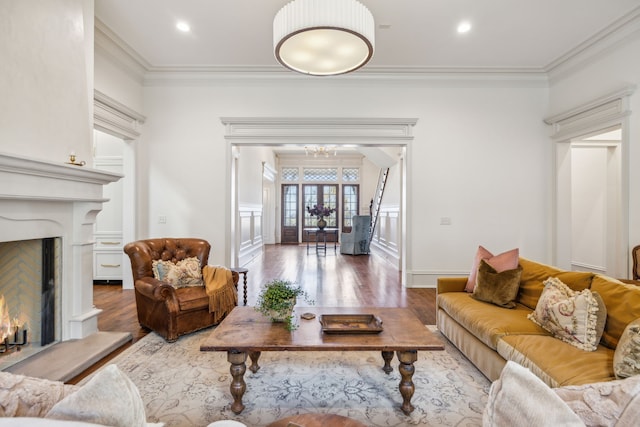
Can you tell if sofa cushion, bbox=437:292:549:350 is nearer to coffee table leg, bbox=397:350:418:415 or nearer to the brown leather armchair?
coffee table leg, bbox=397:350:418:415

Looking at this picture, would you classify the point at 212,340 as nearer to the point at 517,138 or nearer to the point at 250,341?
the point at 250,341

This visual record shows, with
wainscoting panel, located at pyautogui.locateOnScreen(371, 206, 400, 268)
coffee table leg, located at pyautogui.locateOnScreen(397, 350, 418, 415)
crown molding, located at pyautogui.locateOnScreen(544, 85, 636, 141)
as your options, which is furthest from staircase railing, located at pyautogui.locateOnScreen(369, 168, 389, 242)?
coffee table leg, located at pyautogui.locateOnScreen(397, 350, 418, 415)

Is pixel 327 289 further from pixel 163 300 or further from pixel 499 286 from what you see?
pixel 499 286

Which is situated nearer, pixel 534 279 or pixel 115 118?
pixel 534 279

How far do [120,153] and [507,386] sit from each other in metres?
6.14

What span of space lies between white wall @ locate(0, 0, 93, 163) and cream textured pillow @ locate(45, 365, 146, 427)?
2.38 m

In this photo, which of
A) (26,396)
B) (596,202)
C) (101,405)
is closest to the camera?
(101,405)

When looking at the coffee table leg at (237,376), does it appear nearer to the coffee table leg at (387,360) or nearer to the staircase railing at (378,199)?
the coffee table leg at (387,360)

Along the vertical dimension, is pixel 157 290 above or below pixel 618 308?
below

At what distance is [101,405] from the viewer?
776 millimetres

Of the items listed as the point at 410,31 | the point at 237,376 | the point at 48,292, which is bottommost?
the point at 237,376

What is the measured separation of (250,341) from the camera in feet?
6.48

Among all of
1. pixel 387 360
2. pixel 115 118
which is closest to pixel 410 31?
pixel 387 360

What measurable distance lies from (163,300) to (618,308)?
3.44m
